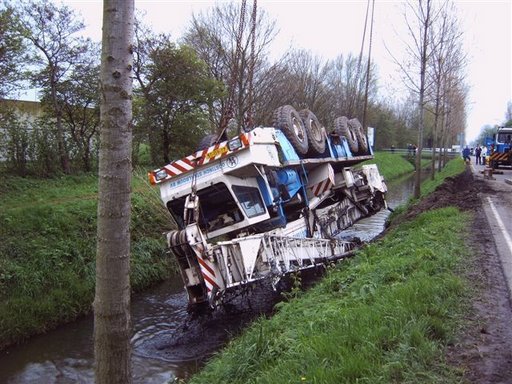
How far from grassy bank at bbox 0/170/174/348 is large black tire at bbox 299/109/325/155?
190 inches

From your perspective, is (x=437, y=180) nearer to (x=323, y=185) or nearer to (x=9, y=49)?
(x=323, y=185)

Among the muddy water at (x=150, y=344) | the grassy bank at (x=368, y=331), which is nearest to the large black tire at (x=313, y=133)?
the muddy water at (x=150, y=344)

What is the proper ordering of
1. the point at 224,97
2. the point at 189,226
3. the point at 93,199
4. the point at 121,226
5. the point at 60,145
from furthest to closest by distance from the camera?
the point at 224,97 → the point at 60,145 → the point at 93,199 → the point at 189,226 → the point at 121,226

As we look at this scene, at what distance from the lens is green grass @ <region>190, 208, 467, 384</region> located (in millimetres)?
3631

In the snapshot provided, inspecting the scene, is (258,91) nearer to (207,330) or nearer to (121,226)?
(207,330)

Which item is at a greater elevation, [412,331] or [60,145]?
[60,145]

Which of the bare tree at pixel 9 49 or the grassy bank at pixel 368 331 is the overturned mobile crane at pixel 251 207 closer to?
the grassy bank at pixel 368 331

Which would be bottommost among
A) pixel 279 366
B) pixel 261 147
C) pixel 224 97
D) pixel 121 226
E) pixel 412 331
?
pixel 279 366

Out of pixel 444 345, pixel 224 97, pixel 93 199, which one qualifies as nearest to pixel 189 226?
pixel 444 345

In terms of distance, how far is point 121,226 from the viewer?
2.89m

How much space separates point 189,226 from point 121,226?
196 inches

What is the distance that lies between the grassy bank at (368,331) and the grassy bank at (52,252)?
4.73m

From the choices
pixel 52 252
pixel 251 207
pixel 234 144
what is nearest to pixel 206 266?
pixel 251 207

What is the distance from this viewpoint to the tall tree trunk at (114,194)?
9.05 feet
